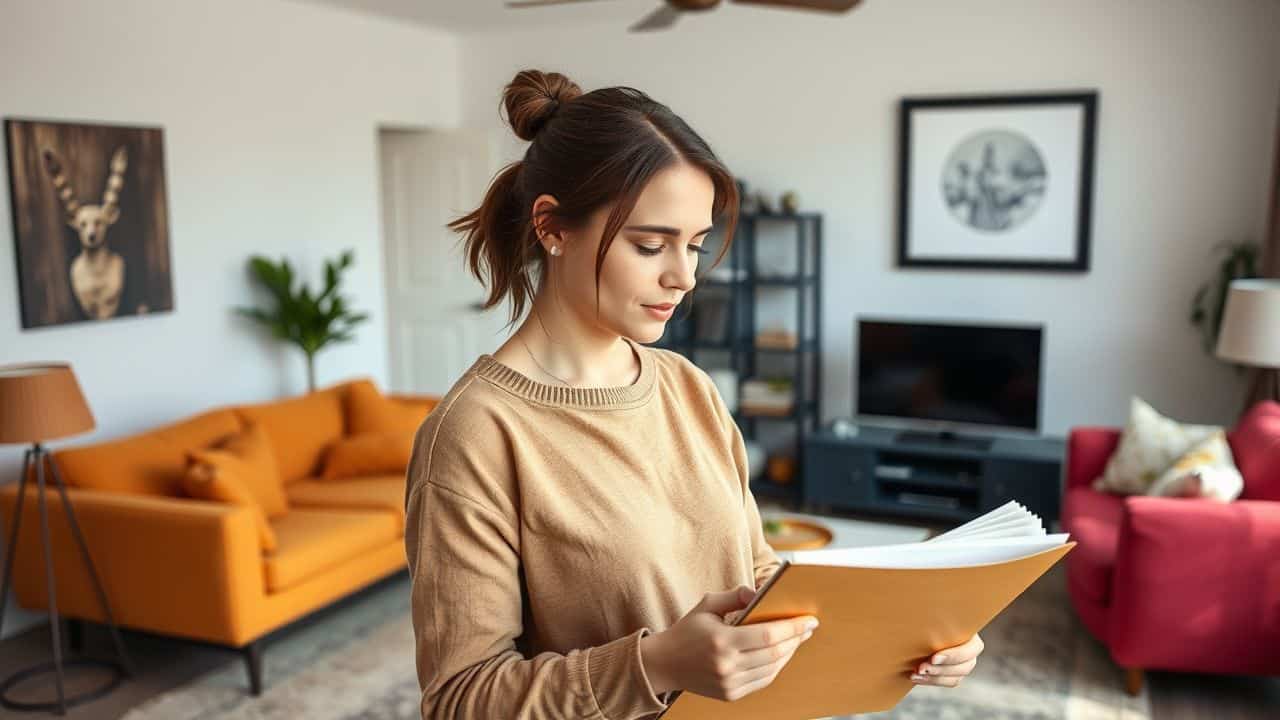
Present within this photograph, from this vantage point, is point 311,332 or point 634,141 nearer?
point 634,141

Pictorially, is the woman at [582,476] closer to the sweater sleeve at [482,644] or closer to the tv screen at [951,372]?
the sweater sleeve at [482,644]

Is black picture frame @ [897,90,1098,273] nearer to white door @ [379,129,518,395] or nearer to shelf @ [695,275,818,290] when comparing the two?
shelf @ [695,275,818,290]

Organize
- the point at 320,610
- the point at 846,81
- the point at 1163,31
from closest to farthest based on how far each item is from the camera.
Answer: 1. the point at 320,610
2. the point at 1163,31
3. the point at 846,81

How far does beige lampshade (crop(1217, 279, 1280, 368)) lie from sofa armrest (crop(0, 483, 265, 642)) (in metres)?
3.48

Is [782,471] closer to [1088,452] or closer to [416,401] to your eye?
[1088,452]

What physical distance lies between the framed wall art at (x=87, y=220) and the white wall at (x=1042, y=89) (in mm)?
2495

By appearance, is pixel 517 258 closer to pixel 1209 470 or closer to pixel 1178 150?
pixel 1209 470

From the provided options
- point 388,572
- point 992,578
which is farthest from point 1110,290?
point 992,578

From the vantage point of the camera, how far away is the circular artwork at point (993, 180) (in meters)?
5.16

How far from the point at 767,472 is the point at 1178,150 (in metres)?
2.48

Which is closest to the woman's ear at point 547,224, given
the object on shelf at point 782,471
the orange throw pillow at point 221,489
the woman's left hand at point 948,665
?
the woman's left hand at point 948,665

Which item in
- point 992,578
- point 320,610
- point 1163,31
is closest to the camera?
point 992,578

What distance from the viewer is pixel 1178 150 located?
491 centimetres

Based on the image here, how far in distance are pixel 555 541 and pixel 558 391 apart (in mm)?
159
